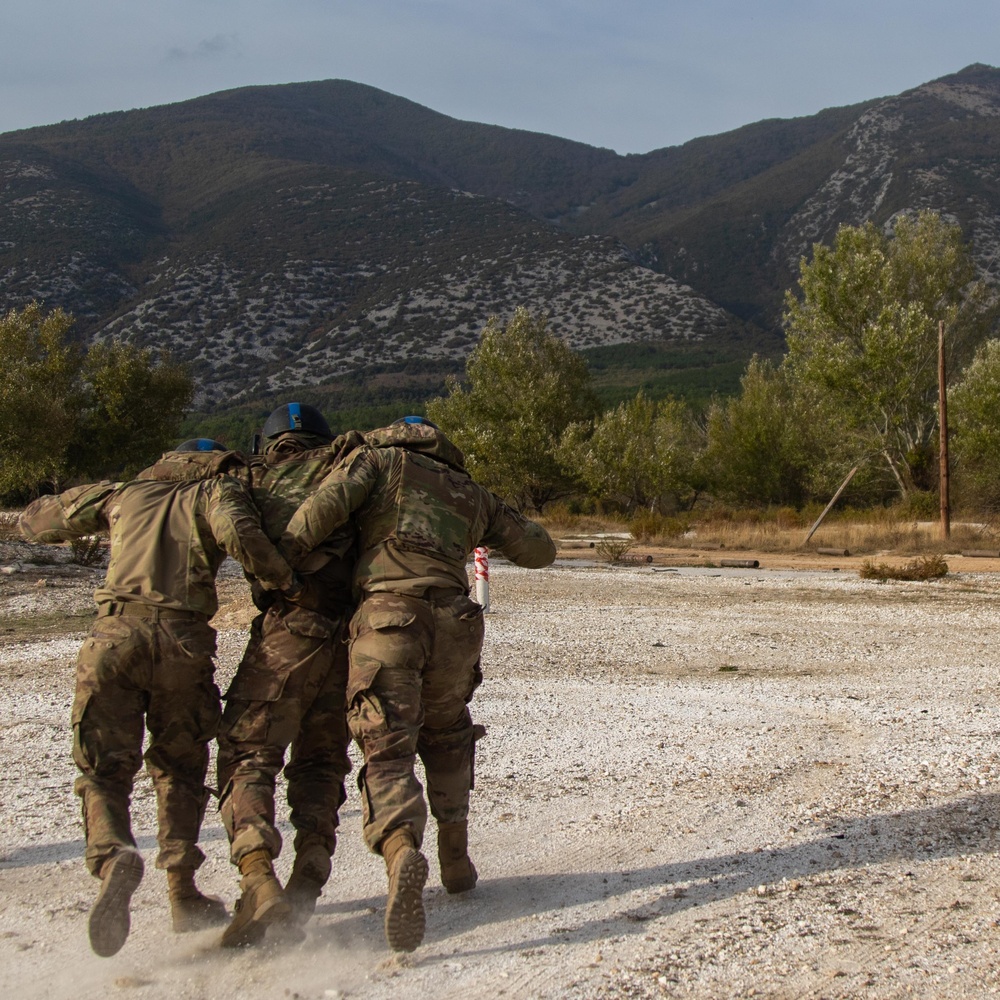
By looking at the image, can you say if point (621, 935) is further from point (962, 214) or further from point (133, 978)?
point (962, 214)

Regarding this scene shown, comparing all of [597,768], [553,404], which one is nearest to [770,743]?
[597,768]

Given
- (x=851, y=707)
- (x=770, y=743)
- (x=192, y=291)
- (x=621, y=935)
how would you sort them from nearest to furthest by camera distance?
(x=621, y=935) → (x=770, y=743) → (x=851, y=707) → (x=192, y=291)

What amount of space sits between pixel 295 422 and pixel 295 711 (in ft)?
4.29

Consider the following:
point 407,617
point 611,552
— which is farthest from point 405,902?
point 611,552

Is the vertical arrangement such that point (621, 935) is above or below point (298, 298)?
below

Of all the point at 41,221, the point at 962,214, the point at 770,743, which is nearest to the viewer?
the point at 770,743

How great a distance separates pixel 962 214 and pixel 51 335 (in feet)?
339

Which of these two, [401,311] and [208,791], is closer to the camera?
[208,791]

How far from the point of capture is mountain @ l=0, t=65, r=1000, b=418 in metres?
87.6

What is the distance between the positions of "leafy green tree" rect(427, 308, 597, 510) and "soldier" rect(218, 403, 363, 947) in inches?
1571

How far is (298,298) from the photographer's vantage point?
318ft

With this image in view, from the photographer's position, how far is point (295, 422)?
5.13 meters

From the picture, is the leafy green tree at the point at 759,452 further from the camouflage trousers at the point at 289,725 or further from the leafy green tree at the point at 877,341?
the camouflage trousers at the point at 289,725

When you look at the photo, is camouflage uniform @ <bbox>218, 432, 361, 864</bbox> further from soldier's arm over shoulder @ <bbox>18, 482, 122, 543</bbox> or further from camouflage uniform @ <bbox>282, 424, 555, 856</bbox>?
soldier's arm over shoulder @ <bbox>18, 482, 122, 543</bbox>
